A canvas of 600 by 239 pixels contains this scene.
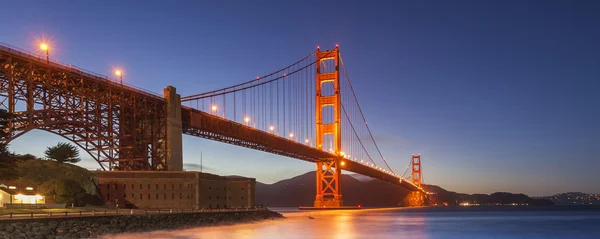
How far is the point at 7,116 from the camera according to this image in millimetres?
45406

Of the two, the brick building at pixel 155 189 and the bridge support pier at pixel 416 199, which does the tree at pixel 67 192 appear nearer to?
the brick building at pixel 155 189

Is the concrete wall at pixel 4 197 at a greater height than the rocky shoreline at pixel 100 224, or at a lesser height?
greater

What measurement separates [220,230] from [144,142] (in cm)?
2044

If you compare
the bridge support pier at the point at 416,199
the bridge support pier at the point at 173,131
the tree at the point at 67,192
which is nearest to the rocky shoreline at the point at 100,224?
the tree at the point at 67,192

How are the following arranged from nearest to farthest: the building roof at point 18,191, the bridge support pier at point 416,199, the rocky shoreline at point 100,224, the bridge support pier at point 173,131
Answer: the rocky shoreline at point 100,224, the building roof at point 18,191, the bridge support pier at point 173,131, the bridge support pier at point 416,199

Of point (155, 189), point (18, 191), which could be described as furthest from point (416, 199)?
point (18, 191)

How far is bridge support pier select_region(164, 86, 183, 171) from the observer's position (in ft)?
227

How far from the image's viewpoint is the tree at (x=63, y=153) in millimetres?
66750

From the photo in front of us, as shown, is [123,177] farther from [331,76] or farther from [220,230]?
[331,76]

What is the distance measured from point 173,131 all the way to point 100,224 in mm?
29383

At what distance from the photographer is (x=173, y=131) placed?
69.8 metres

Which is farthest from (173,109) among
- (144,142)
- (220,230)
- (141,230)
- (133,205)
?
(141,230)

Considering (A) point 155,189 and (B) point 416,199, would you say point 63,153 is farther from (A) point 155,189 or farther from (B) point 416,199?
(B) point 416,199

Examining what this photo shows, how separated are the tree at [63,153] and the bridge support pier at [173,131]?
991cm
